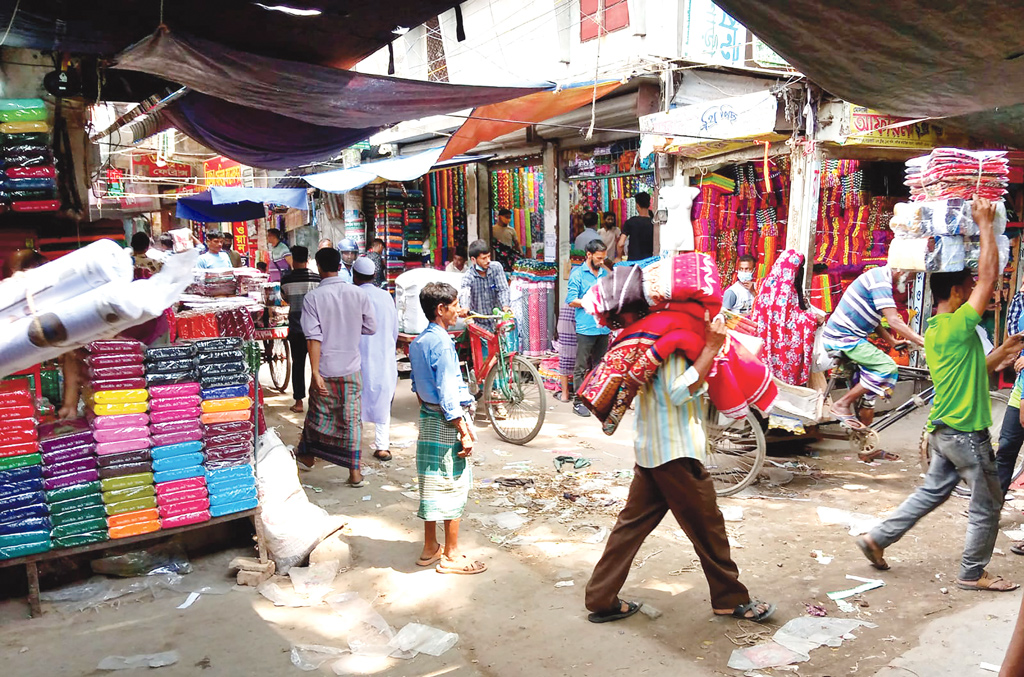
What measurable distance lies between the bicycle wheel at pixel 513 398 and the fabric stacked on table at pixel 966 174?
12.8 feet

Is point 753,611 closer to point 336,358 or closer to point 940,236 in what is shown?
point 940,236

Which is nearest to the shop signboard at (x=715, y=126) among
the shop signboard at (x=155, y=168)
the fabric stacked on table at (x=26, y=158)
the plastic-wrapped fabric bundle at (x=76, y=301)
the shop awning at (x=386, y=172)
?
the shop awning at (x=386, y=172)

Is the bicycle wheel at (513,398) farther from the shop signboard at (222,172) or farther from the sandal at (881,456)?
the shop signboard at (222,172)

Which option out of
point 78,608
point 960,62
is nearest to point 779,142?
point 960,62

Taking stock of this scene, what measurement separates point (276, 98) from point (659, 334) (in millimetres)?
2862

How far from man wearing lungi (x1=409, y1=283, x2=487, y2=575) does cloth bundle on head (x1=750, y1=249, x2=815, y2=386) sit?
293 centimetres

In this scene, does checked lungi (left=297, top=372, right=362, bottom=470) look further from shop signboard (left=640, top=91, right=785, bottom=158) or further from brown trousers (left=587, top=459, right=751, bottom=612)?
shop signboard (left=640, top=91, right=785, bottom=158)

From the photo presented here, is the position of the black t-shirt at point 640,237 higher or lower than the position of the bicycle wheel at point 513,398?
higher

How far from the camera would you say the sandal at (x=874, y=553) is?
430 centimetres

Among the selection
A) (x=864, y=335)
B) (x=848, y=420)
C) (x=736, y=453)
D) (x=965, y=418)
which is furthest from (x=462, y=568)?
(x=864, y=335)

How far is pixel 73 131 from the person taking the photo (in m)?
5.94

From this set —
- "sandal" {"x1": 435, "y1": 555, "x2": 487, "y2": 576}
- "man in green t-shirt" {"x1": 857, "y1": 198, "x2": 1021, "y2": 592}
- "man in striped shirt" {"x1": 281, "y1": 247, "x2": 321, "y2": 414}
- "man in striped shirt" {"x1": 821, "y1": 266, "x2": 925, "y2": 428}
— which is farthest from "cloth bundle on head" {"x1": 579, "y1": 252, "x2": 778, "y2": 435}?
"man in striped shirt" {"x1": 281, "y1": 247, "x2": 321, "y2": 414}

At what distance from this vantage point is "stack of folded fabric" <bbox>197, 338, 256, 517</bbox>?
14.3ft

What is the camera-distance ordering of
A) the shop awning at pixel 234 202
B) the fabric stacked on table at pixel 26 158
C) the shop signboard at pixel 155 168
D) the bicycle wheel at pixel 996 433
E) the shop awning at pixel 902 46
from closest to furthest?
the shop awning at pixel 902 46
the fabric stacked on table at pixel 26 158
the bicycle wheel at pixel 996 433
the shop awning at pixel 234 202
the shop signboard at pixel 155 168
